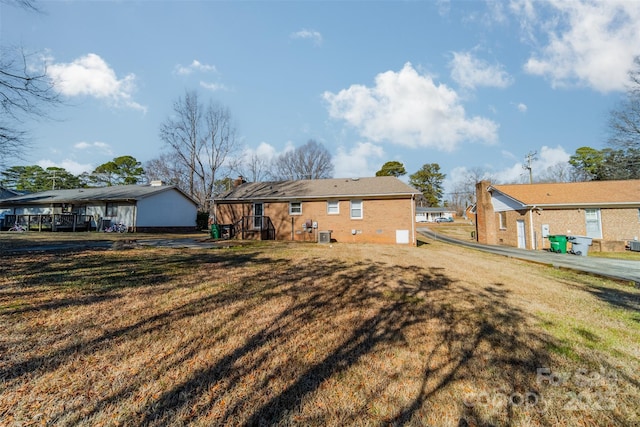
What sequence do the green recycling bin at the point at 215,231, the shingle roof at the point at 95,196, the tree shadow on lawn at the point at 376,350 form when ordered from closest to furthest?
1. the tree shadow on lawn at the point at 376,350
2. the green recycling bin at the point at 215,231
3. the shingle roof at the point at 95,196

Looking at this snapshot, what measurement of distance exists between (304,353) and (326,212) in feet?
50.8

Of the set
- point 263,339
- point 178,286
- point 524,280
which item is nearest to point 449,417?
point 263,339

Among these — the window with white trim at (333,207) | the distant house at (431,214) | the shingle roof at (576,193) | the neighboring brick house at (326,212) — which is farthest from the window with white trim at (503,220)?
the distant house at (431,214)

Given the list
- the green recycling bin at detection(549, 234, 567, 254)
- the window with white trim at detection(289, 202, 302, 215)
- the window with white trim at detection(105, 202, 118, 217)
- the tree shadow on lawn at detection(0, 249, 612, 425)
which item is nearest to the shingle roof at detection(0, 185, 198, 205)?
the window with white trim at detection(105, 202, 118, 217)

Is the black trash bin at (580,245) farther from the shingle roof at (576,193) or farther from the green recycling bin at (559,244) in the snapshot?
the shingle roof at (576,193)

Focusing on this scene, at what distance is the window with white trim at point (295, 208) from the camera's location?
18922 mm

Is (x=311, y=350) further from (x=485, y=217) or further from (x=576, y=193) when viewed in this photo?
(x=576, y=193)

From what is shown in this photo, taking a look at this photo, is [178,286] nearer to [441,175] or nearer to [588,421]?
[588,421]

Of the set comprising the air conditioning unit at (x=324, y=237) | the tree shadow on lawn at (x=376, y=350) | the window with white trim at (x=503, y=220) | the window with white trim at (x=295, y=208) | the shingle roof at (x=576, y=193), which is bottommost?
the tree shadow on lawn at (x=376, y=350)

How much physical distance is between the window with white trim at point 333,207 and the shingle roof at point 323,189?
0.46 metres

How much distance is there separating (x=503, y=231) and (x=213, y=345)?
79.8 ft

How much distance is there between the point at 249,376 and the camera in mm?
2623

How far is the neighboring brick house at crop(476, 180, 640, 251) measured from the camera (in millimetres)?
17734

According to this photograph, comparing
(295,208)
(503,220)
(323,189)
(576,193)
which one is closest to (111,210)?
(295,208)
